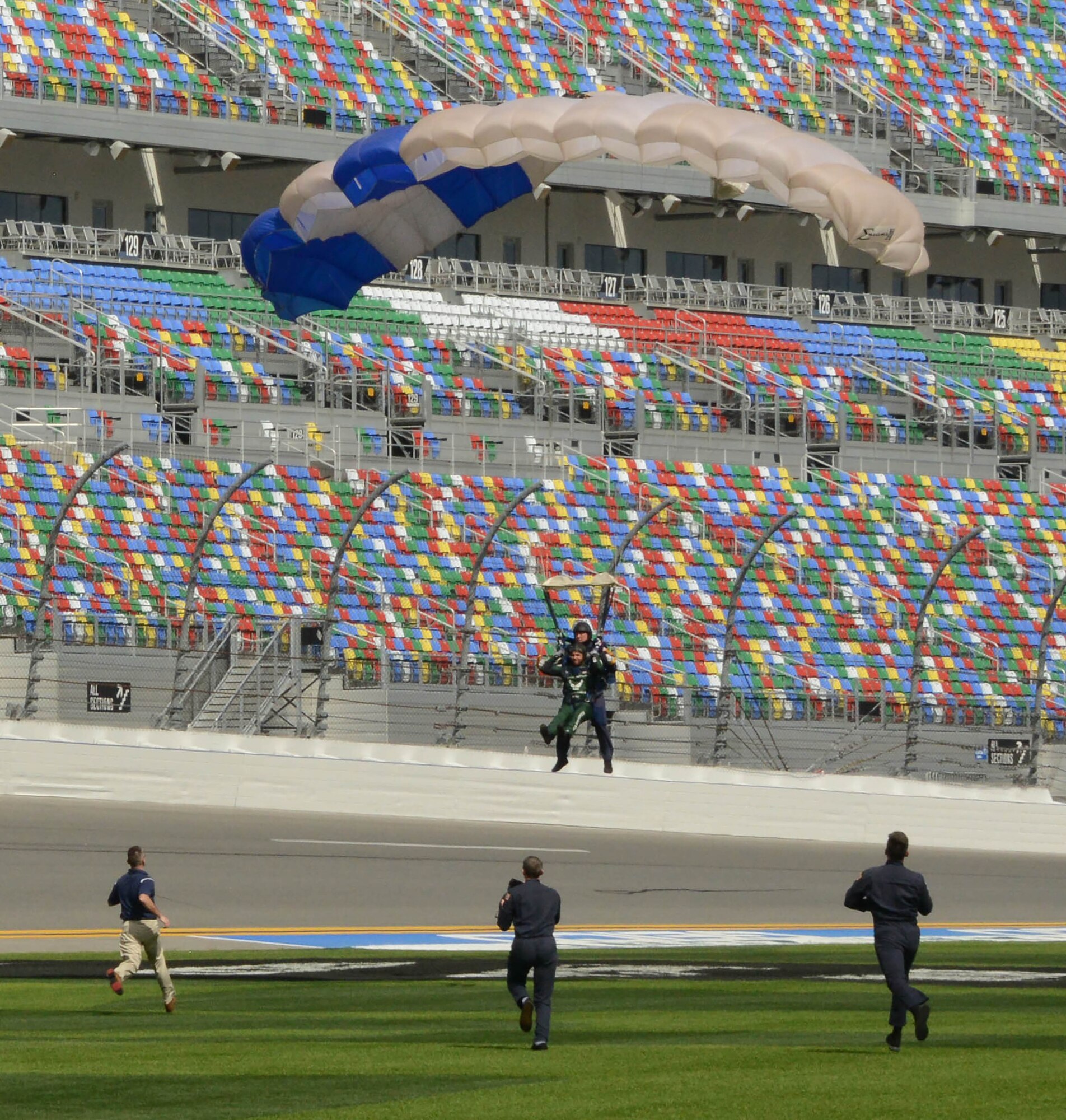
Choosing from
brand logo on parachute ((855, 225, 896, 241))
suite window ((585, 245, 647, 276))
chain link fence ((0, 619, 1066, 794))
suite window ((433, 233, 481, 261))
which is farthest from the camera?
suite window ((585, 245, 647, 276))

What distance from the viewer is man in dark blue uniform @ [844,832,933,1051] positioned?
10289mm

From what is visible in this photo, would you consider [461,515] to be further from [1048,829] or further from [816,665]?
[1048,829]

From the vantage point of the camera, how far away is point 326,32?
41875mm

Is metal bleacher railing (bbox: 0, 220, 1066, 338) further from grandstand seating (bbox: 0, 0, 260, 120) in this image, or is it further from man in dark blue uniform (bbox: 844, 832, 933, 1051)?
man in dark blue uniform (bbox: 844, 832, 933, 1051)

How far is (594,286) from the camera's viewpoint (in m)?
41.7

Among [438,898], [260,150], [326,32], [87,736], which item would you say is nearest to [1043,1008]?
[438,898]

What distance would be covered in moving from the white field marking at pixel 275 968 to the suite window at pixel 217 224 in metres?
27.5

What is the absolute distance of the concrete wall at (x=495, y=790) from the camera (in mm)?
20812

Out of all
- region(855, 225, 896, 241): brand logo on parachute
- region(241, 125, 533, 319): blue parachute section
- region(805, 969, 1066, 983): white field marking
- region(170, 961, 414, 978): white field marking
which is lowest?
region(805, 969, 1066, 983): white field marking

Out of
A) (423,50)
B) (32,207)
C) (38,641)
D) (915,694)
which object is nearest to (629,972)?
(38,641)

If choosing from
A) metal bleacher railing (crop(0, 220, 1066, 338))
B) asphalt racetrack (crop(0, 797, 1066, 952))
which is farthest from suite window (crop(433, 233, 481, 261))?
asphalt racetrack (crop(0, 797, 1066, 952))

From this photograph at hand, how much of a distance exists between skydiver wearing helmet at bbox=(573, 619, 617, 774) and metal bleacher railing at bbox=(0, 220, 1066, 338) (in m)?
17.3

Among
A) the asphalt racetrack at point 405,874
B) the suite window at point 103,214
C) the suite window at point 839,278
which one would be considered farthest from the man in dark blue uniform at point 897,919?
the suite window at point 839,278

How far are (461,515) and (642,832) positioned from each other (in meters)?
9.66
